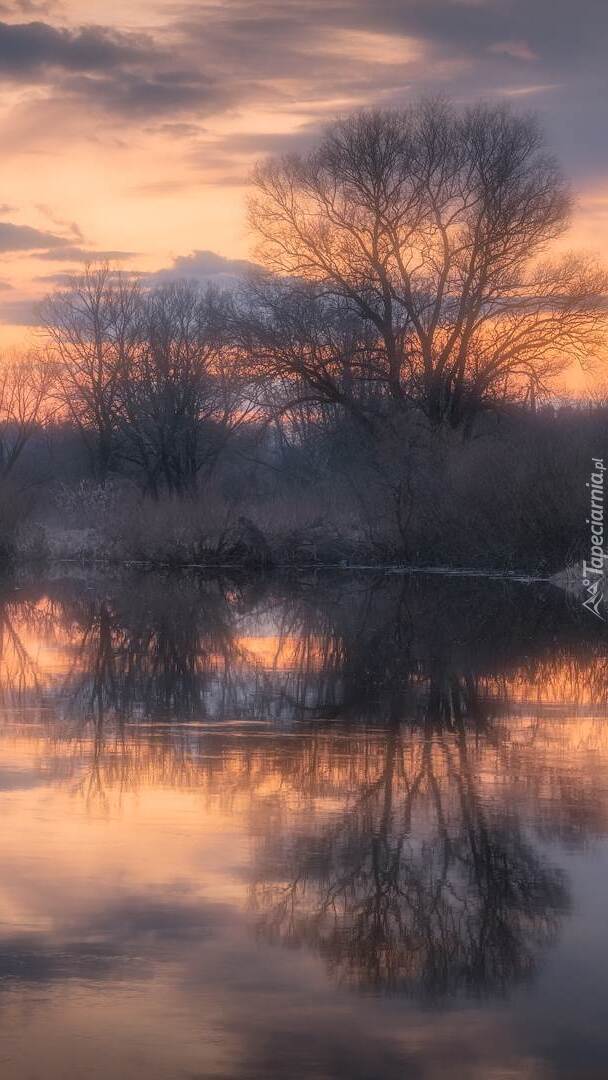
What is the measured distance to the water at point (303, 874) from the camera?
17.0 ft

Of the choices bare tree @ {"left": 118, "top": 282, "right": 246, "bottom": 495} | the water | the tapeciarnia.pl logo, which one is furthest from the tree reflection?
bare tree @ {"left": 118, "top": 282, "right": 246, "bottom": 495}

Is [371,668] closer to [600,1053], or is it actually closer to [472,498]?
[600,1053]

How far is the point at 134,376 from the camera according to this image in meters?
62.6

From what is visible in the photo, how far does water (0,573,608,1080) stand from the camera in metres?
5.18

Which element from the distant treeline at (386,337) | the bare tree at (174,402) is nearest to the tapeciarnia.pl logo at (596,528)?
the distant treeline at (386,337)

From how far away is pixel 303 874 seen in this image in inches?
290

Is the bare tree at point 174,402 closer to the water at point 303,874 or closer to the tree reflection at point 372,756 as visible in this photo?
the tree reflection at point 372,756

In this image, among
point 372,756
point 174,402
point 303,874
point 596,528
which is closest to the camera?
point 303,874

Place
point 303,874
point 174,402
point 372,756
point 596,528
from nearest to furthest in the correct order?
point 303,874 < point 372,756 < point 596,528 < point 174,402

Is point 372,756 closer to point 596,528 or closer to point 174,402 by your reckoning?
point 596,528

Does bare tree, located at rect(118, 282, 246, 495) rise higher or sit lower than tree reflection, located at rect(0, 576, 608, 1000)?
higher

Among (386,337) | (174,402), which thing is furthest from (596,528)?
(174,402)

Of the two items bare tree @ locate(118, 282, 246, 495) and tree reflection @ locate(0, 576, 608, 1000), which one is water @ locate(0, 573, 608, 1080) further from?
bare tree @ locate(118, 282, 246, 495)

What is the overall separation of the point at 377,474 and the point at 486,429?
11.3ft
